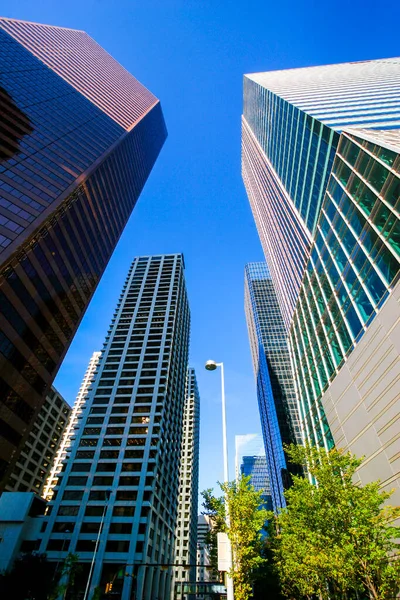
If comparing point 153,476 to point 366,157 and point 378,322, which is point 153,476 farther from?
point 366,157

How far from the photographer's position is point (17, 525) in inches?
2232

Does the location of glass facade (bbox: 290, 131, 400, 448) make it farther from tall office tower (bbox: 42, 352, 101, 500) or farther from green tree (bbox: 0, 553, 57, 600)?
tall office tower (bbox: 42, 352, 101, 500)

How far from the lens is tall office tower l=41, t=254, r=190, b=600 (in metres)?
53.2

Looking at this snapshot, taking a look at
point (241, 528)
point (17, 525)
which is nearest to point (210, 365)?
Result: point (241, 528)

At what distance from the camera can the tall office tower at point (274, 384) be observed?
A: 99188 millimetres

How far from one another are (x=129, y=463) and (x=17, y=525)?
21.7m

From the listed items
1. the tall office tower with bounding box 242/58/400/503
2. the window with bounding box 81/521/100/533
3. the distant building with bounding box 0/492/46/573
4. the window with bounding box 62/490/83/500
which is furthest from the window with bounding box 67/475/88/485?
the tall office tower with bounding box 242/58/400/503

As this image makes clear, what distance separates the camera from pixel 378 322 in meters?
21.9

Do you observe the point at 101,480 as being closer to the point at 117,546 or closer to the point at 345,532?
the point at 117,546

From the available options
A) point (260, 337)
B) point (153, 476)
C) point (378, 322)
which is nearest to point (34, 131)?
point (378, 322)

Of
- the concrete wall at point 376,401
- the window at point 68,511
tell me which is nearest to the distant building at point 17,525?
the window at point 68,511

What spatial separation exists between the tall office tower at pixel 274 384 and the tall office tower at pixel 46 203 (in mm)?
72078

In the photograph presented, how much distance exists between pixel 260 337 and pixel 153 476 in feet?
242

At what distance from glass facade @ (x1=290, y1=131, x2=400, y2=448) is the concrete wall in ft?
5.37
